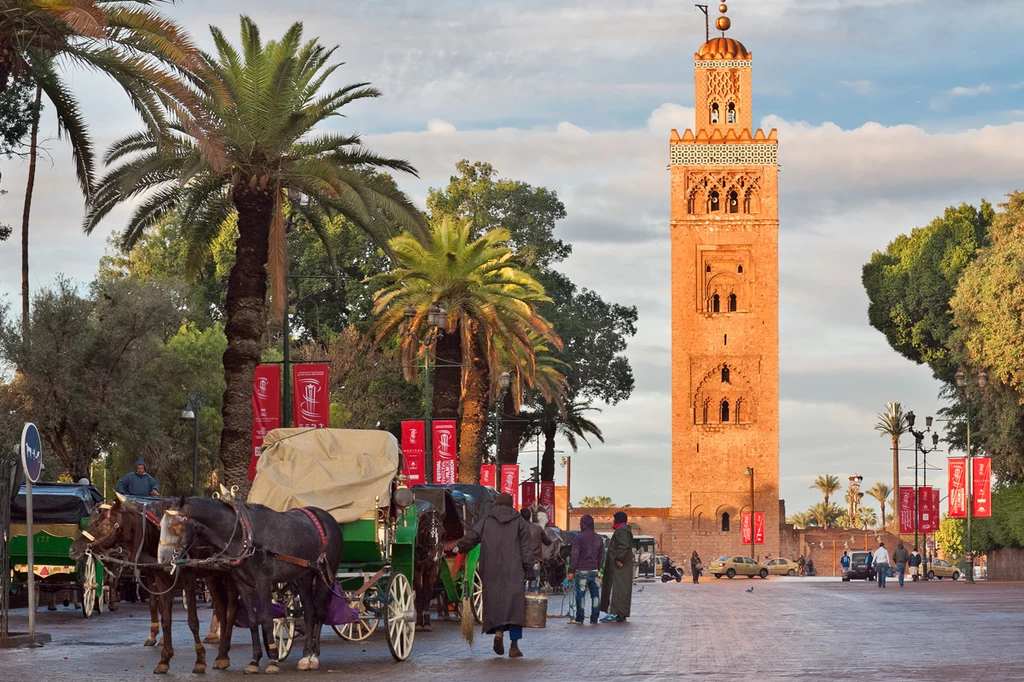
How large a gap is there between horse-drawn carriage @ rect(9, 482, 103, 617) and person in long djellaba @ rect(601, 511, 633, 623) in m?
7.18

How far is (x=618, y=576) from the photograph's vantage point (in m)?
24.0

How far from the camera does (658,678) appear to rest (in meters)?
13.4

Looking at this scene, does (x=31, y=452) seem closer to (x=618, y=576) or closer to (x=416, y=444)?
(x=618, y=576)

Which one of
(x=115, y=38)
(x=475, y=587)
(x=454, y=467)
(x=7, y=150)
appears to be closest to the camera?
(x=115, y=38)

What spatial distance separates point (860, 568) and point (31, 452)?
53.3 m

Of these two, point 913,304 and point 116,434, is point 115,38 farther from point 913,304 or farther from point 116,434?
point 913,304

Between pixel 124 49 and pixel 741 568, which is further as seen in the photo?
pixel 741 568

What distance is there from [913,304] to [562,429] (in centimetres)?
1679

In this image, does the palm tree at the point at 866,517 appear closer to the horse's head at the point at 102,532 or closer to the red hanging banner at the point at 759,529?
the red hanging banner at the point at 759,529

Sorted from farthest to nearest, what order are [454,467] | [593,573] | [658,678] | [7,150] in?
[454,467] < [7,150] < [593,573] < [658,678]

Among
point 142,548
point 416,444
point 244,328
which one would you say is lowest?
point 142,548

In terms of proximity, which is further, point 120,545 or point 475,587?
point 475,587

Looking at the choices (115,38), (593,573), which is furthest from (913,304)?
(115,38)

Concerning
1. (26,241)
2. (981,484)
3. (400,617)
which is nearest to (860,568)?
(981,484)
